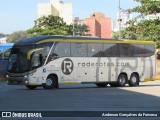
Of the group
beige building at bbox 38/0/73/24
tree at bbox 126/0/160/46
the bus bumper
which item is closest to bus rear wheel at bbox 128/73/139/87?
the bus bumper

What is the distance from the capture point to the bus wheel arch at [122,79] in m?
33.5

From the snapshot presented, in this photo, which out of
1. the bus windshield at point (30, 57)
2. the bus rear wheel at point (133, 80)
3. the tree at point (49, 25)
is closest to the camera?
the bus windshield at point (30, 57)

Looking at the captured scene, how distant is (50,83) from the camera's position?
29.9m

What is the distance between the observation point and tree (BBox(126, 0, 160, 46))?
48.3 metres

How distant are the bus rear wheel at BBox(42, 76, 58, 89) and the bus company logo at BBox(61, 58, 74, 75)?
76cm

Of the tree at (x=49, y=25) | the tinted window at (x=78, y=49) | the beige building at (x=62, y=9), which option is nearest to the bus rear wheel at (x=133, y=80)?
the tinted window at (x=78, y=49)

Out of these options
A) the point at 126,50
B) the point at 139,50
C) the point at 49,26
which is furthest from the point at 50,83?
the point at 49,26

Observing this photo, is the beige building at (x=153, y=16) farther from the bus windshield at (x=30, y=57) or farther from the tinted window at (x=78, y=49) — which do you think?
the bus windshield at (x=30, y=57)

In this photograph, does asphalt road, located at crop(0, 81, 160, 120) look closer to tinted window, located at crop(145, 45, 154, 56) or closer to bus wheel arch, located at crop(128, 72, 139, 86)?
bus wheel arch, located at crop(128, 72, 139, 86)

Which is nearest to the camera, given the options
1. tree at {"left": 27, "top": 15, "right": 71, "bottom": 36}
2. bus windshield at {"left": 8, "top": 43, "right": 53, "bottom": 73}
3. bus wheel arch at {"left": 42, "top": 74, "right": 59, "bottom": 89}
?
bus windshield at {"left": 8, "top": 43, "right": 53, "bottom": 73}

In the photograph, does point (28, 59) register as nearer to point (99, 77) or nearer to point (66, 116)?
point (99, 77)

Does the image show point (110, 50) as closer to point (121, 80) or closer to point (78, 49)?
point (121, 80)

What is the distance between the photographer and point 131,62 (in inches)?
1339

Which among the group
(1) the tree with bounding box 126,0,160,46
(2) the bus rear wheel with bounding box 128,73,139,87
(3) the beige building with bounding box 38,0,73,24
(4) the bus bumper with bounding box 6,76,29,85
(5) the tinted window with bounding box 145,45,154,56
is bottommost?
(2) the bus rear wheel with bounding box 128,73,139,87
